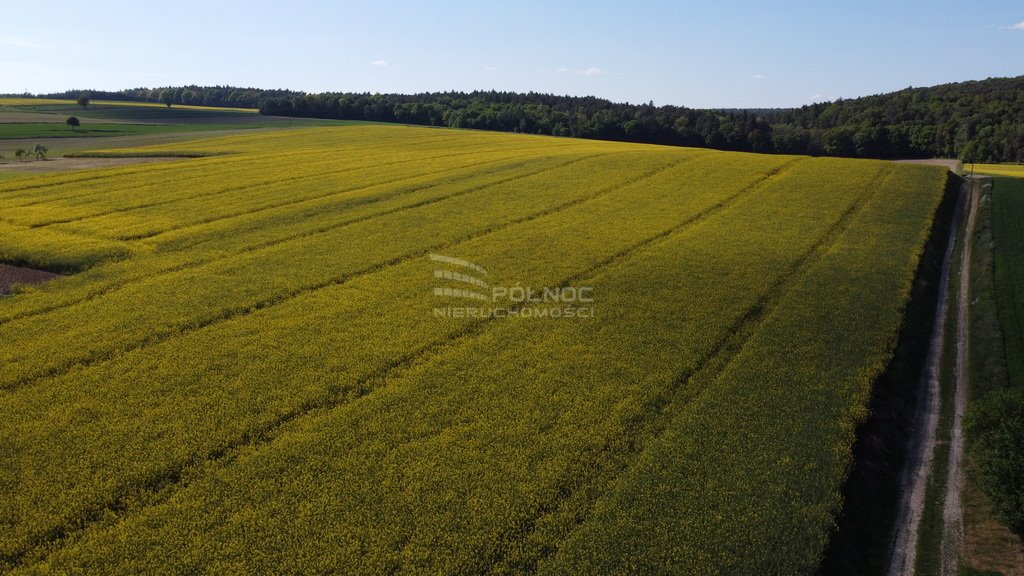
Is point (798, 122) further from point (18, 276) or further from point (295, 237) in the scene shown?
point (18, 276)

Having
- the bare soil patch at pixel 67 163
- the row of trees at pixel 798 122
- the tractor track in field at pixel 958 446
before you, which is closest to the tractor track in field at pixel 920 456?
the tractor track in field at pixel 958 446

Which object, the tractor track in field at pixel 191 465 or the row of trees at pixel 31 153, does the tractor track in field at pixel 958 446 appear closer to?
the tractor track in field at pixel 191 465

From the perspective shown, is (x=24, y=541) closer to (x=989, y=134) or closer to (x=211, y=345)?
(x=211, y=345)

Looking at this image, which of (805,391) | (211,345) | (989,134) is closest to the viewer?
(805,391)

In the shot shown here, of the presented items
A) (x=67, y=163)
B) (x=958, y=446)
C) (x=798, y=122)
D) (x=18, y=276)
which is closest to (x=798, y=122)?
(x=798, y=122)

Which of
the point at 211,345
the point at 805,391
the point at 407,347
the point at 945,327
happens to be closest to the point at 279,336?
the point at 211,345
